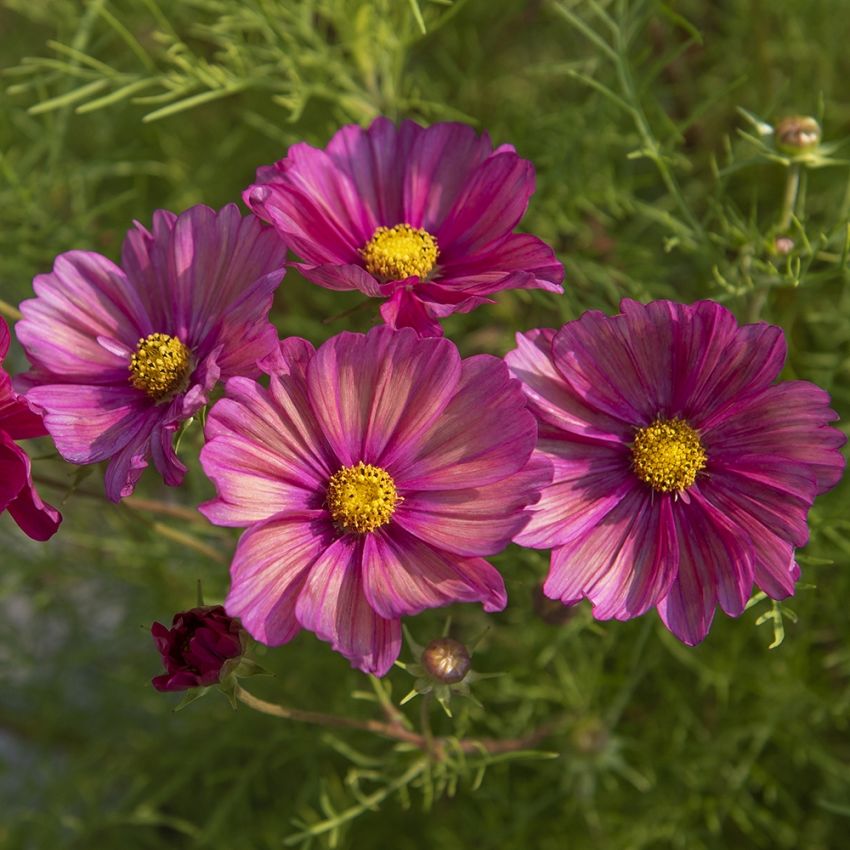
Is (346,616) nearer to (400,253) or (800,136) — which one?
(400,253)

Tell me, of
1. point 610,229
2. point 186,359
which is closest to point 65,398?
point 186,359

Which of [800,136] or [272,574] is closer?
[272,574]

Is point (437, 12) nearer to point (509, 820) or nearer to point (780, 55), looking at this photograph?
point (780, 55)

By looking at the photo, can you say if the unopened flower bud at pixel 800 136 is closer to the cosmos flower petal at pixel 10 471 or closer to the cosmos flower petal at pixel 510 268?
the cosmos flower petal at pixel 510 268

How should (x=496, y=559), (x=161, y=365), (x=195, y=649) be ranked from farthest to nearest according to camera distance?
(x=496, y=559), (x=161, y=365), (x=195, y=649)

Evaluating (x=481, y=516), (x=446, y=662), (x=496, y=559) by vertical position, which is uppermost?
(x=481, y=516)

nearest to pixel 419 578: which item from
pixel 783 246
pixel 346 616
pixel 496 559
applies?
pixel 346 616

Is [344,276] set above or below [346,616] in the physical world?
above

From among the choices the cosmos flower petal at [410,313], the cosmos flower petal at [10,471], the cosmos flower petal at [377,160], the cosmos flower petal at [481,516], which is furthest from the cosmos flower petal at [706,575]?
the cosmos flower petal at [10,471]
